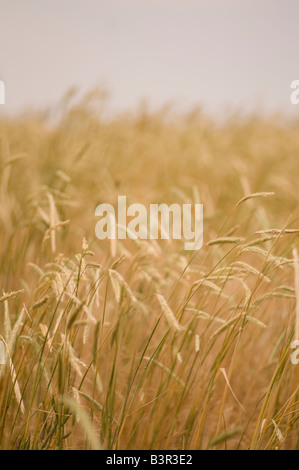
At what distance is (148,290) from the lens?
3.27ft

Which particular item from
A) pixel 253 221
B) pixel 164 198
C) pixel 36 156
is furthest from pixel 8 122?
pixel 253 221

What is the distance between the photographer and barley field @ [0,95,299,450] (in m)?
0.70

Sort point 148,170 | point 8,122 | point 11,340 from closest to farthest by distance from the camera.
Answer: point 11,340
point 148,170
point 8,122

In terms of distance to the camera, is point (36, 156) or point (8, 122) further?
point (8, 122)

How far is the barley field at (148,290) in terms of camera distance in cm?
70

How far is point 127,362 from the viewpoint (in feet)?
3.34

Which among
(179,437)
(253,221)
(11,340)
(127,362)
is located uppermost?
(253,221)

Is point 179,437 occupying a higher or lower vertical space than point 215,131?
lower

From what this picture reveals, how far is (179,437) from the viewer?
904 millimetres
